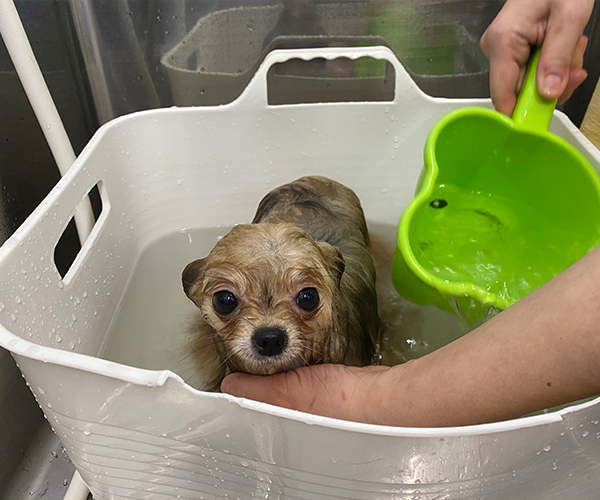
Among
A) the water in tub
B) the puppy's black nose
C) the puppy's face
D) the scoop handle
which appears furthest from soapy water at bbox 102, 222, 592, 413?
the scoop handle

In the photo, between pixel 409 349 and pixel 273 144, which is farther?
pixel 273 144

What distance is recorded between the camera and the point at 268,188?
2.18m

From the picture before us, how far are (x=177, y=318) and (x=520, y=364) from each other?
Result: 4.49 ft

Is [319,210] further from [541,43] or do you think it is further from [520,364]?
[520,364]

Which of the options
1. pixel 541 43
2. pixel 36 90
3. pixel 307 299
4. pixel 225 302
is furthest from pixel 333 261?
pixel 36 90

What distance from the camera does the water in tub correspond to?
1734 mm

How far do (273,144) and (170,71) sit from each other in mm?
543

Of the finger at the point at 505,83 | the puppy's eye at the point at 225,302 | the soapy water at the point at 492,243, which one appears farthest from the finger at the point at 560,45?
the puppy's eye at the point at 225,302

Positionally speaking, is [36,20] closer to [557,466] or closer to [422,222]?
[422,222]

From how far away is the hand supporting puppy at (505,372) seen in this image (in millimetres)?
745

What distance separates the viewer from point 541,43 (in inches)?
58.9

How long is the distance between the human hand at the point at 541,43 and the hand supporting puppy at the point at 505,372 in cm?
90

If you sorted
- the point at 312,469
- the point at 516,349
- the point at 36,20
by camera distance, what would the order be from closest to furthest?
the point at 516,349
the point at 312,469
the point at 36,20

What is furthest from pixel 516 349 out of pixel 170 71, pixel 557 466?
pixel 170 71
